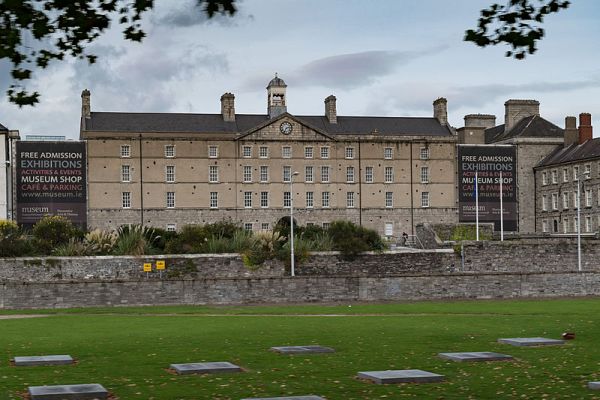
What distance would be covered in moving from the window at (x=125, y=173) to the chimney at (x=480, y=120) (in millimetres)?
36813

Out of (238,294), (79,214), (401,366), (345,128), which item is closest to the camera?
(401,366)

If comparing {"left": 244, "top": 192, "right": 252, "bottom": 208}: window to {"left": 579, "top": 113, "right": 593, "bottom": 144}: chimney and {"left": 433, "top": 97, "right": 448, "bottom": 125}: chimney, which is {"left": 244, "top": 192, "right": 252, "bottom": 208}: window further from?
{"left": 579, "top": 113, "right": 593, "bottom": 144}: chimney

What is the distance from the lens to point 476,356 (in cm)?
1748

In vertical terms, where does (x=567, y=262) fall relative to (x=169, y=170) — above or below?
below

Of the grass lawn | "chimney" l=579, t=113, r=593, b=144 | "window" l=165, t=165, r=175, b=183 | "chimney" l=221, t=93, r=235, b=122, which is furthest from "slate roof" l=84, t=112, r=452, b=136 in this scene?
the grass lawn

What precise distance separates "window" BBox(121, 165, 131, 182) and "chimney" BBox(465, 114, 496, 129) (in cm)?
3681

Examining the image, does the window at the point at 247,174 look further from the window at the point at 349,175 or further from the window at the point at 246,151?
the window at the point at 349,175

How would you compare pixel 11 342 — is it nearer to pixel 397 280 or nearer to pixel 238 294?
pixel 238 294

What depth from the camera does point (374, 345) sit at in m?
20.7

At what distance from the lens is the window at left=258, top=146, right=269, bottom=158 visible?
302 feet

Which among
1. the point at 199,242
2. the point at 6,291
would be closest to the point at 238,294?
the point at 6,291

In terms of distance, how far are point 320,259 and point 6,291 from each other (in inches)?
772

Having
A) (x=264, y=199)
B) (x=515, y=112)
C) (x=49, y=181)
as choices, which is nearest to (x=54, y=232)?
(x=49, y=181)

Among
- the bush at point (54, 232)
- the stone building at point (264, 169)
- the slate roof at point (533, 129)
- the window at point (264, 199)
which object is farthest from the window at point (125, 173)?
the slate roof at point (533, 129)
